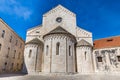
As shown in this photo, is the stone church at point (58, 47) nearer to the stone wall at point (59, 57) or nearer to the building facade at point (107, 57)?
the stone wall at point (59, 57)

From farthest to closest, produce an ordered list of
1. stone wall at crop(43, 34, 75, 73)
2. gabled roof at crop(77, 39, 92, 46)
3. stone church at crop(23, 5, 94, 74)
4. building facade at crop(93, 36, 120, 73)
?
gabled roof at crop(77, 39, 92, 46), building facade at crop(93, 36, 120, 73), stone church at crop(23, 5, 94, 74), stone wall at crop(43, 34, 75, 73)

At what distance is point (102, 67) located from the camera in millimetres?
22828

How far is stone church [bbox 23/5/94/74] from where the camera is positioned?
19391 millimetres

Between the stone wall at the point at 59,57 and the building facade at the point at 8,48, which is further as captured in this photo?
the building facade at the point at 8,48

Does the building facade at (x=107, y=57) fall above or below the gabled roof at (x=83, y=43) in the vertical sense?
below

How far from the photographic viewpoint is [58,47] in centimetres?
2022

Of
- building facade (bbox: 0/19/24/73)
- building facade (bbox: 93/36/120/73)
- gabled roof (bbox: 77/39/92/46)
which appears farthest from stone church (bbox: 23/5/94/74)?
building facade (bbox: 0/19/24/73)

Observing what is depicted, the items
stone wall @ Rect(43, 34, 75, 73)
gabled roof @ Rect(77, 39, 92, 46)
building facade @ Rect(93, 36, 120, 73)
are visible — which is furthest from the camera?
gabled roof @ Rect(77, 39, 92, 46)

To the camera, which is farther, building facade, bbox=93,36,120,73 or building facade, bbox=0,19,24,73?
building facade, bbox=93,36,120,73

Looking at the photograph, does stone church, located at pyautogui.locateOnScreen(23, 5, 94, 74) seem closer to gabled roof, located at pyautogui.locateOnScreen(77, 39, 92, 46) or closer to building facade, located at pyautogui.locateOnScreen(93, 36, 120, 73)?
gabled roof, located at pyautogui.locateOnScreen(77, 39, 92, 46)

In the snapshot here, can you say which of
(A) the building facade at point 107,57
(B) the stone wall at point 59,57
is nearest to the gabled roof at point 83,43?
(A) the building facade at point 107,57

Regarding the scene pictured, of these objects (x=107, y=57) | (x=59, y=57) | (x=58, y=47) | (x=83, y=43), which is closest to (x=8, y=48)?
(x=58, y=47)

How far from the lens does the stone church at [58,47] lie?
1939cm

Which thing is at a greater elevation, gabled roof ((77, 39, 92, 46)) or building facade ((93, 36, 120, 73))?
gabled roof ((77, 39, 92, 46))
